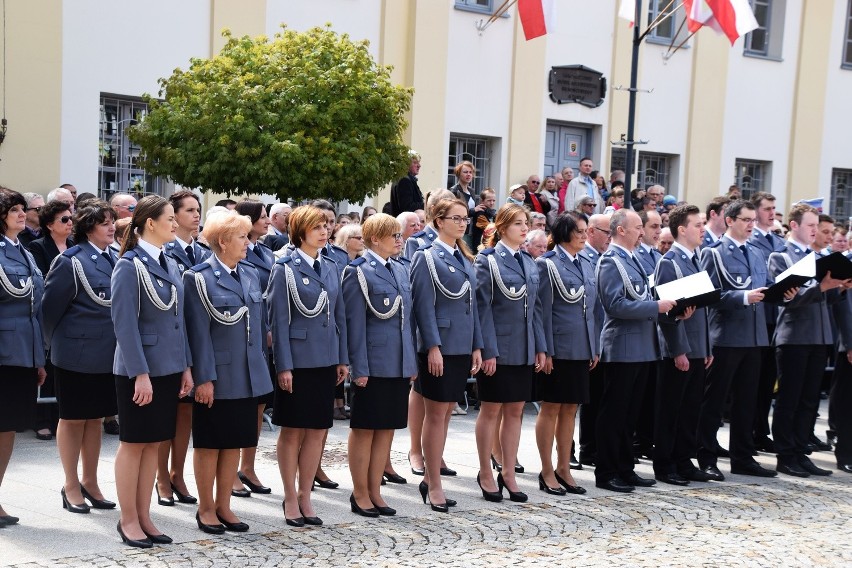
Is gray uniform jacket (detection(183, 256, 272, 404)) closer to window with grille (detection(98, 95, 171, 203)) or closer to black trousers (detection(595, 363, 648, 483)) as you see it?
black trousers (detection(595, 363, 648, 483))

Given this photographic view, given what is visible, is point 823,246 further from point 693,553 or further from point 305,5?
point 305,5

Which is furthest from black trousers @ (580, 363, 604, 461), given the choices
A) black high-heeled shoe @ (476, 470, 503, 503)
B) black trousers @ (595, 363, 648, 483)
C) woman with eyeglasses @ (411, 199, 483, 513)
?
woman with eyeglasses @ (411, 199, 483, 513)

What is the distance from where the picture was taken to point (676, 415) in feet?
31.9

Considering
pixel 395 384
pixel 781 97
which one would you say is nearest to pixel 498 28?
pixel 781 97

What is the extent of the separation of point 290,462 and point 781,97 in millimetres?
19372

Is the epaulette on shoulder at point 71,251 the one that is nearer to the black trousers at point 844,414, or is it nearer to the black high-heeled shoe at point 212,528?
the black high-heeled shoe at point 212,528

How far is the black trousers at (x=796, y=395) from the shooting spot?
411 inches

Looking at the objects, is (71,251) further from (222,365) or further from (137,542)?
(137,542)

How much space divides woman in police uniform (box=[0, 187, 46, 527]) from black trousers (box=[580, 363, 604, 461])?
4569 mm

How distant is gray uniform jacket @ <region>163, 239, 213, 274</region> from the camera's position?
8211mm

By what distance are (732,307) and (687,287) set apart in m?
1.06

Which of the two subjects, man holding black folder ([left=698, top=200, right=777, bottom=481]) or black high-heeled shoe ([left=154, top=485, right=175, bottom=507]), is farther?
man holding black folder ([left=698, top=200, right=777, bottom=481])

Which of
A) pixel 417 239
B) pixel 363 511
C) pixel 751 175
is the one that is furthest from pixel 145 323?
pixel 751 175

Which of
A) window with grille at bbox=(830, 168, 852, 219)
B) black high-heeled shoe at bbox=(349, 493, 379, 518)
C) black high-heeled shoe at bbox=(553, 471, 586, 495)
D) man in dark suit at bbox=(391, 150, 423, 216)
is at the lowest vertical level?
black high-heeled shoe at bbox=(553, 471, 586, 495)
